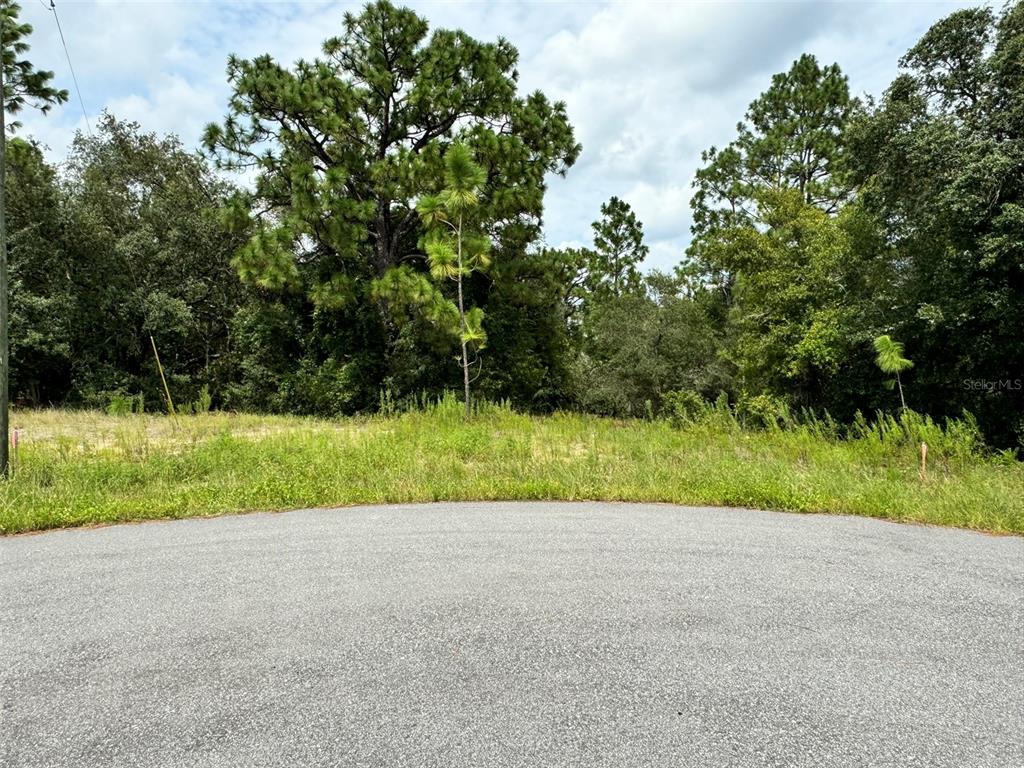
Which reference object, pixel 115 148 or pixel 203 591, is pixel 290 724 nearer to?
pixel 203 591

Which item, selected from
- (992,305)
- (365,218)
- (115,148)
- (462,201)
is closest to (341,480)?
(462,201)

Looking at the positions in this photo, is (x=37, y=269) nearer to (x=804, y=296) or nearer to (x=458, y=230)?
(x=458, y=230)

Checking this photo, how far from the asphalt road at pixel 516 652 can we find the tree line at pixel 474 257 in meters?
11.8

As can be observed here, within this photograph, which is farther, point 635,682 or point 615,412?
point 615,412

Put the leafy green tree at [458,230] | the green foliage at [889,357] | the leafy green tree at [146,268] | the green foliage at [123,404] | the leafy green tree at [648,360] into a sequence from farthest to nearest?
the leafy green tree at [648,360] < the leafy green tree at [146,268] < the green foliage at [123,404] < the leafy green tree at [458,230] < the green foliage at [889,357]

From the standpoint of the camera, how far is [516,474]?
7457 mm

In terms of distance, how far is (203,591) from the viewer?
3645mm

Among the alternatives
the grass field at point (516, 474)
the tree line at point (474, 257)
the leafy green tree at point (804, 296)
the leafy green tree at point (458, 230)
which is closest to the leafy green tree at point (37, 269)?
the tree line at point (474, 257)

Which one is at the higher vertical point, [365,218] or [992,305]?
[365,218]

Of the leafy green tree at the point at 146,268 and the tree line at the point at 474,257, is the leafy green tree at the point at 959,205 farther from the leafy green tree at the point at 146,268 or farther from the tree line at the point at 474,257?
the leafy green tree at the point at 146,268

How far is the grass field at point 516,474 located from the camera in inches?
226

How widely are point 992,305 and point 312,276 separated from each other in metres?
19.8

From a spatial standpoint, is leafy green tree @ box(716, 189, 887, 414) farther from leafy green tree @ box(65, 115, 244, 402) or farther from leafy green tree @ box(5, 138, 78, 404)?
leafy green tree @ box(5, 138, 78, 404)

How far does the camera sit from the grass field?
573 centimetres
